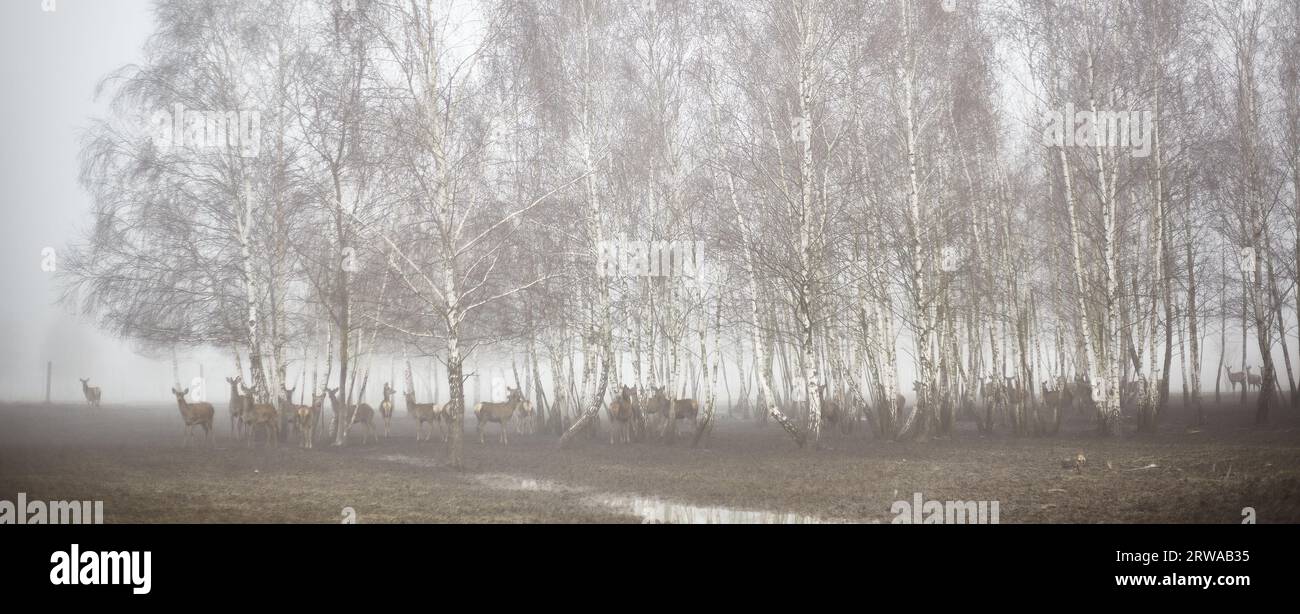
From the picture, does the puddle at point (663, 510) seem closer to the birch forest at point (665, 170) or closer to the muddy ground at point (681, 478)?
the muddy ground at point (681, 478)

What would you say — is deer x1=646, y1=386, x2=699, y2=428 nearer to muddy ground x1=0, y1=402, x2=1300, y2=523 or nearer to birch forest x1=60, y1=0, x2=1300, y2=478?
birch forest x1=60, y1=0, x2=1300, y2=478

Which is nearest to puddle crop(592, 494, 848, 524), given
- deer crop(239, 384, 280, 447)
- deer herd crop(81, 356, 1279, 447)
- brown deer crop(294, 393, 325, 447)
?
deer herd crop(81, 356, 1279, 447)

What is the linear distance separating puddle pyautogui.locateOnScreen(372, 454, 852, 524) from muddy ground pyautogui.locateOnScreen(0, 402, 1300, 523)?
4cm

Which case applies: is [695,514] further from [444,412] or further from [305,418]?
[444,412]

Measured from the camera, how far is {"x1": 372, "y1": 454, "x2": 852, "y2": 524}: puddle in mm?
9133

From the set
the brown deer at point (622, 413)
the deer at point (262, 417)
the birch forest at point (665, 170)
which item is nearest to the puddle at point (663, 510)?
the birch forest at point (665, 170)

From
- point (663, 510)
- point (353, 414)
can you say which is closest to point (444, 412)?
point (353, 414)

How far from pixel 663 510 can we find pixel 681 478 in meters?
3.07

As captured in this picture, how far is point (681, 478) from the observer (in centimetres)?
1296

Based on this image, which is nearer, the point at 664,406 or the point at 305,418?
the point at 305,418

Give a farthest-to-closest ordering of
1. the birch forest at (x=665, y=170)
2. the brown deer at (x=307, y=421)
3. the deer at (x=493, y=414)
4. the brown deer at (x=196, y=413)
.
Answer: the deer at (x=493, y=414) → the brown deer at (x=307, y=421) → the brown deer at (x=196, y=413) → the birch forest at (x=665, y=170)

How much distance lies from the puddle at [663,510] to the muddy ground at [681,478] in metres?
0.04

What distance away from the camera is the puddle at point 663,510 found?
9133 millimetres
